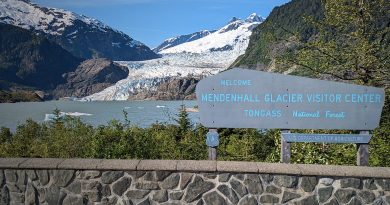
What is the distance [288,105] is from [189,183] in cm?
239

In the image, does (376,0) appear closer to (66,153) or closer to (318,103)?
(318,103)

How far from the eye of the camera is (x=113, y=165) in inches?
306

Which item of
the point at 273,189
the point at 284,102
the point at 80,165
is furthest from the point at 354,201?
the point at 80,165

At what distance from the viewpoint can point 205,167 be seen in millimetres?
7695

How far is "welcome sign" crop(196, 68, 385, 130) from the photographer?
816 cm

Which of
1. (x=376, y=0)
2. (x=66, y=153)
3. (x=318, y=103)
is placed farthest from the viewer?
(x=376, y=0)

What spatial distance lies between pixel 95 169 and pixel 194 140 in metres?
5.13

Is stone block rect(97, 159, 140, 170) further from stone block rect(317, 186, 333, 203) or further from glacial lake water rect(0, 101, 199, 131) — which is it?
glacial lake water rect(0, 101, 199, 131)

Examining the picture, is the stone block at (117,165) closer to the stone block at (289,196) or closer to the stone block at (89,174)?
the stone block at (89,174)

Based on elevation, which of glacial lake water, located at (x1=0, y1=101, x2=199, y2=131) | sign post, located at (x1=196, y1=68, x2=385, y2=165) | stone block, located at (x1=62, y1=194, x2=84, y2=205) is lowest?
glacial lake water, located at (x1=0, y1=101, x2=199, y2=131)

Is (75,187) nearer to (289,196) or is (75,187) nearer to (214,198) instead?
(214,198)

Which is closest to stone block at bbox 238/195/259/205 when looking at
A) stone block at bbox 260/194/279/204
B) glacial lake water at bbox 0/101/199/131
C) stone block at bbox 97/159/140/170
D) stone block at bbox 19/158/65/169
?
stone block at bbox 260/194/279/204

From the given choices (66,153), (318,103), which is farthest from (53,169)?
(318,103)

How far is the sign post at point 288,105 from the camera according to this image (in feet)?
26.8
